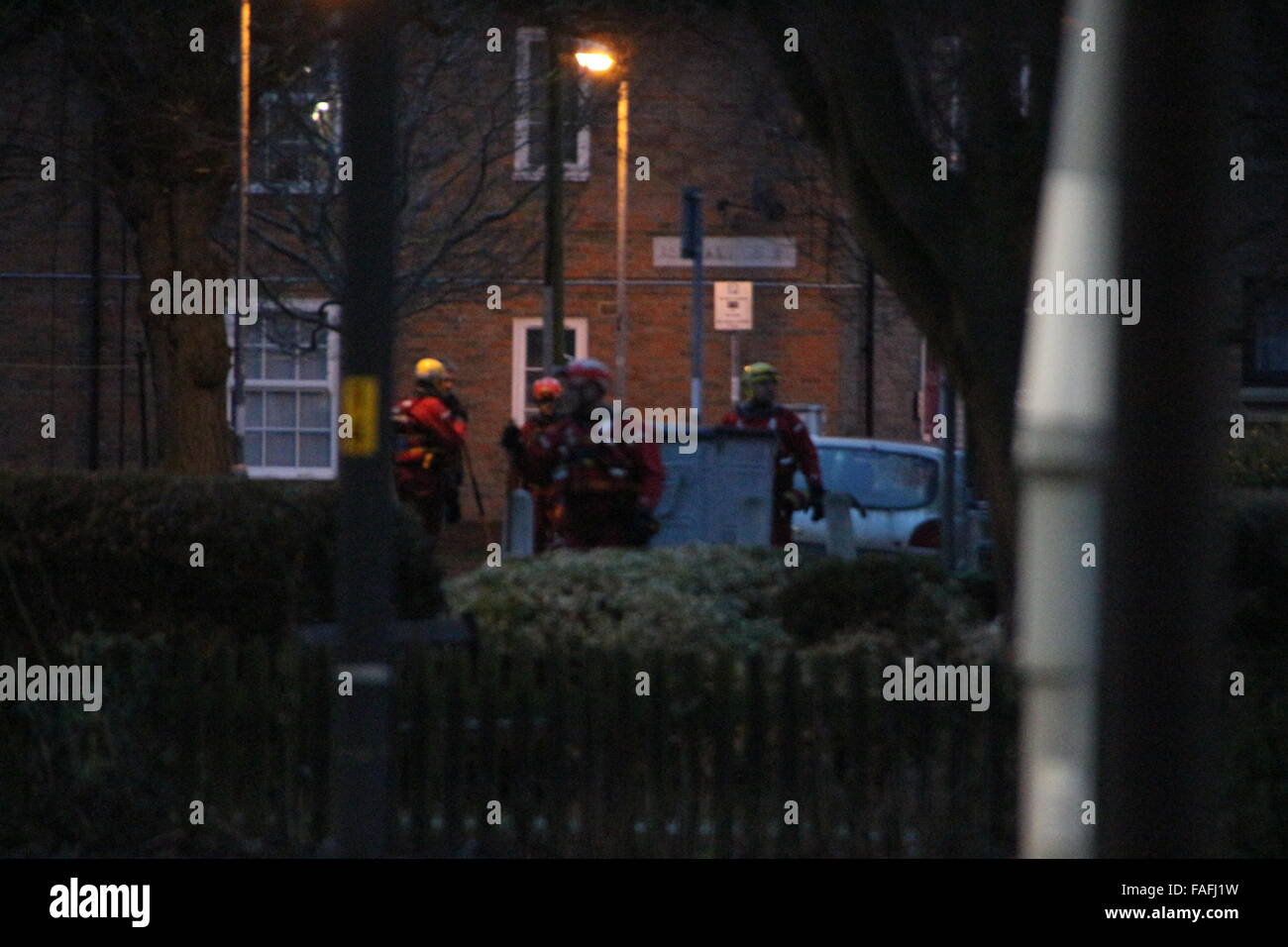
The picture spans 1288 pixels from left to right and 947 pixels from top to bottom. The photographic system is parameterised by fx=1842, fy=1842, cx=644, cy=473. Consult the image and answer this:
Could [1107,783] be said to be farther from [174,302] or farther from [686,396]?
[686,396]

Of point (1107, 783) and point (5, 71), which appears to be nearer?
point (1107, 783)

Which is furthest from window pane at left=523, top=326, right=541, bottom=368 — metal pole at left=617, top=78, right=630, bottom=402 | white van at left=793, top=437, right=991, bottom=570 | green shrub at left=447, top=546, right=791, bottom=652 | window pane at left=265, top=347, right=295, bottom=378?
green shrub at left=447, top=546, right=791, bottom=652

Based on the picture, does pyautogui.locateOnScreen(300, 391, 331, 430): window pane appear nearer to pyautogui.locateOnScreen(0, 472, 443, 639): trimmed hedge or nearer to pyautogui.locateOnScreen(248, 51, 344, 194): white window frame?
pyautogui.locateOnScreen(248, 51, 344, 194): white window frame

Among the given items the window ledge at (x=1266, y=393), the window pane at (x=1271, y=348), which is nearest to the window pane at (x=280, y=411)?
the window ledge at (x=1266, y=393)

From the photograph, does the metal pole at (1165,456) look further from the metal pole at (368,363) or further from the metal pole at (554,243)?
the metal pole at (554,243)

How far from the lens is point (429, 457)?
45.4ft

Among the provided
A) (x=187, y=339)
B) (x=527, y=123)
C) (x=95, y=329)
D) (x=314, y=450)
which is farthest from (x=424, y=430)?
(x=95, y=329)

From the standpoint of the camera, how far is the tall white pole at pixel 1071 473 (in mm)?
3359

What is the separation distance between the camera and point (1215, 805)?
12.0 ft

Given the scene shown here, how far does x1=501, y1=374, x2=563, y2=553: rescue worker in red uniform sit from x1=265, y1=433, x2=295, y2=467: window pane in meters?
12.1

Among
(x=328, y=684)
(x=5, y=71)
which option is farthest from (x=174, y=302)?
(x=328, y=684)

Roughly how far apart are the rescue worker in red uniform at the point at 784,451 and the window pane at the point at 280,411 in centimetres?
1408

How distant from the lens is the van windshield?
1688 cm
